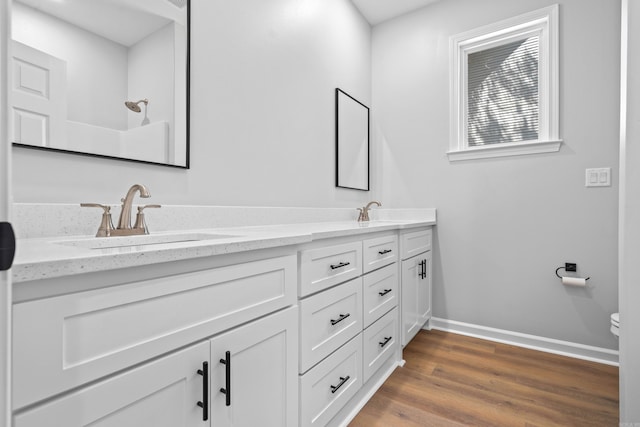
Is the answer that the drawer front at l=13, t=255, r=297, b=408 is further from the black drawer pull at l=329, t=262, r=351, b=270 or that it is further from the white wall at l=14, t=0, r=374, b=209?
the white wall at l=14, t=0, r=374, b=209

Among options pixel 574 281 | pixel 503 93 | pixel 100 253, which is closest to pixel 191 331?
pixel 100 253

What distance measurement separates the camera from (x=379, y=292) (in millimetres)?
1712

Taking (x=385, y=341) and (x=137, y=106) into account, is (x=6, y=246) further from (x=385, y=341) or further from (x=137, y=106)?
(x=385, y=341)

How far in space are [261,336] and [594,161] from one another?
2313mm

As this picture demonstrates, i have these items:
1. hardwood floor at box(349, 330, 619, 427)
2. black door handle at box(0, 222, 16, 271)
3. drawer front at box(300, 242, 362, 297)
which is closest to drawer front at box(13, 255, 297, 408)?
black door handle at box(0, 222, 16, 271)

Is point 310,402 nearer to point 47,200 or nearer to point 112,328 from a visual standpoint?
point 112,328

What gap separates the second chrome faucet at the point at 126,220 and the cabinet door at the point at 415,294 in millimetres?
1479

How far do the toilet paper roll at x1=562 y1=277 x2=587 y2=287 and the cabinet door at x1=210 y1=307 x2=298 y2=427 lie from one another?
1.92 metres

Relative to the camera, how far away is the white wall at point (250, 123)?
1.14 m

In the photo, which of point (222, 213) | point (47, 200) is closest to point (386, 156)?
point (222, 213)

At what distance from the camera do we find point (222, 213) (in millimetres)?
1506

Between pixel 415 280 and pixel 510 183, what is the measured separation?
0.99 metres

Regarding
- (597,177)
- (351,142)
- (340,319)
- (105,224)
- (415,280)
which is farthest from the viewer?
(351,142)

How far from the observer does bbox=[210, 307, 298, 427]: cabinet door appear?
2.72 ft
